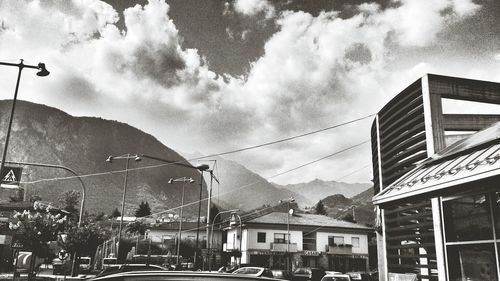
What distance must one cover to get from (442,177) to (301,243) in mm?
47813

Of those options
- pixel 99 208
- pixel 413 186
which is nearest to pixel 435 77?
pixel 413 186

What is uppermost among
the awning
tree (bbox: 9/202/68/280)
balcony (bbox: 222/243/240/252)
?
the awning

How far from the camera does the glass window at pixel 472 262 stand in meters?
6.95

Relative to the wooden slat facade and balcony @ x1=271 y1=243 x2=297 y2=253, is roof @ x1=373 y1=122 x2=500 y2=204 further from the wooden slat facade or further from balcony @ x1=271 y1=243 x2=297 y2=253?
balcony @ x1=271 y1=243 x2=297 y2=253

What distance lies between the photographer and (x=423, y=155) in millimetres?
10469

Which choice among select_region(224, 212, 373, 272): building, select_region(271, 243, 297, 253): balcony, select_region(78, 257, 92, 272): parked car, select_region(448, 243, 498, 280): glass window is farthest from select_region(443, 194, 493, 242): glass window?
select_region(271, 243, 297, 253): balcony

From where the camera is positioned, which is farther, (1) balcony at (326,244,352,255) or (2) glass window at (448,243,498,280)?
(1) balcony at (326,244,352,255)

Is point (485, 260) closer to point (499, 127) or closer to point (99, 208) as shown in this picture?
point (499, 127)

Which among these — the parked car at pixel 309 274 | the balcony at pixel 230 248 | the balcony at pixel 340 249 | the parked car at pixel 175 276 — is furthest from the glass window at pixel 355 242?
the parked car at pixel 175 276

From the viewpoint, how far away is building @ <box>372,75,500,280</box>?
6.95 metres

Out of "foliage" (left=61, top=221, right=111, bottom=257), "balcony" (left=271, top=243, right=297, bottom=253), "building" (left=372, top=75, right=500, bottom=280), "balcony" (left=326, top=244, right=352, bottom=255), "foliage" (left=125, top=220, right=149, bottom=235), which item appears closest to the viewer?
"building" (left=372, top=75, right=500, bottom=280)

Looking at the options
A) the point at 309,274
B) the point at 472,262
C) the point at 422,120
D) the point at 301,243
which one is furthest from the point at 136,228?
the point at 472,262

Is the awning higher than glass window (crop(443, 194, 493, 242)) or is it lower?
higher

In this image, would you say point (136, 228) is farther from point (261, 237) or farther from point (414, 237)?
point (414, 237)
